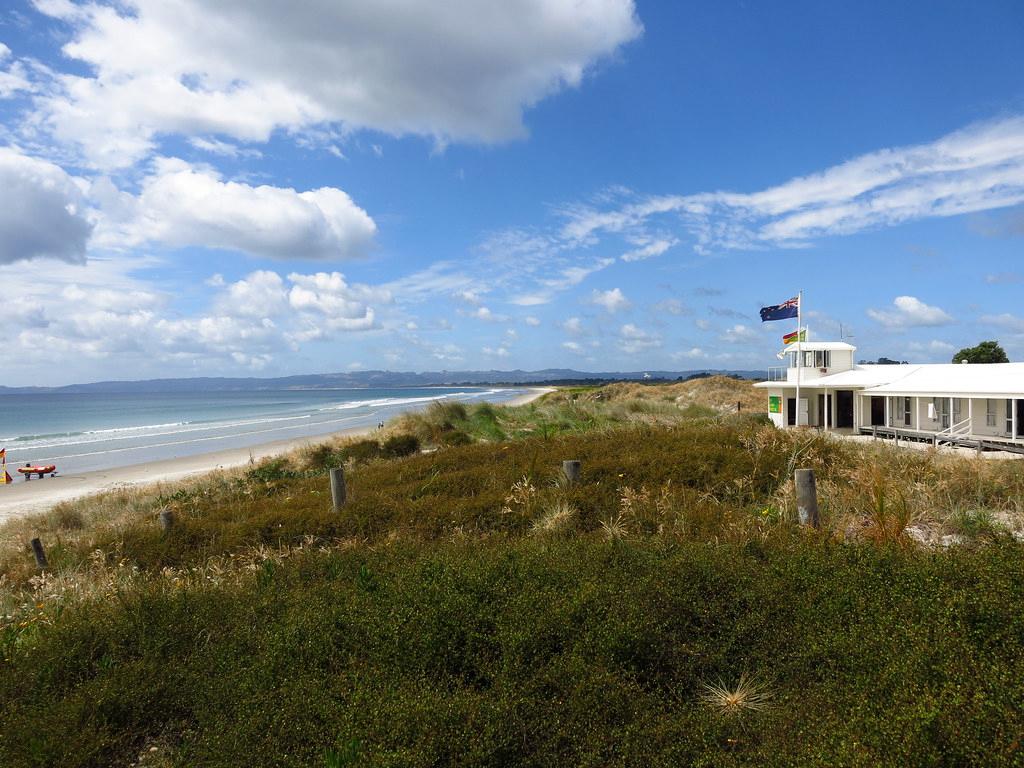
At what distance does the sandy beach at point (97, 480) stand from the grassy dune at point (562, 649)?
48.8 ft

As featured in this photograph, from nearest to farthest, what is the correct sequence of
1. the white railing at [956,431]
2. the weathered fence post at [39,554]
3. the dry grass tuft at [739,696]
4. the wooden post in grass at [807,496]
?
the dry grass tuft at [739,696], the wooden post in grass at [807,496], the weathered fence post at [39,554], the white railing at [956,431]

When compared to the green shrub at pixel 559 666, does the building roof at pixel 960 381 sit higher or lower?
higher

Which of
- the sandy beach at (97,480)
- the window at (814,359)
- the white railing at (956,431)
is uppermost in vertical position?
the window at (814,359)

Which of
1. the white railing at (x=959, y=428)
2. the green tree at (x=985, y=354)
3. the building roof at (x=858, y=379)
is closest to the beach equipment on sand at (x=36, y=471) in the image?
the building roof at (x=858, y=379)

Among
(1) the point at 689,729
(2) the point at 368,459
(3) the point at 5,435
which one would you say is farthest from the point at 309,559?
(3) the point at 5,435

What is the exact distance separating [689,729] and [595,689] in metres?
0.54

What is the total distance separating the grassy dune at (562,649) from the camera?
3117 mm

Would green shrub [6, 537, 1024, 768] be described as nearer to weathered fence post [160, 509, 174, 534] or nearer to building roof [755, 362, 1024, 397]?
weathered fence post [160, 509, 174, 534]

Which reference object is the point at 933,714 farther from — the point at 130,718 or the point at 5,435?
the point at 5,435

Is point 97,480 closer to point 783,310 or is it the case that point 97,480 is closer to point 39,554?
point 39,554

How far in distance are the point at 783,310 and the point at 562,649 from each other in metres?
25.6

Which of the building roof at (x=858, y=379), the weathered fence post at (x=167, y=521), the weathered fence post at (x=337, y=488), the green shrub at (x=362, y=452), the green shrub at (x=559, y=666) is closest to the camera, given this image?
the green shrub at (x=559, y=666)

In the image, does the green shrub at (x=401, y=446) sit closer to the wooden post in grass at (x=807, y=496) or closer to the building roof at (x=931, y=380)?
the wooden post in grass at (x=807, y=496)

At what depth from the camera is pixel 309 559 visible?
Answer: 6.43 m
